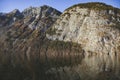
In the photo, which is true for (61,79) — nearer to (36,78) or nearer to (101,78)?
(36,78)

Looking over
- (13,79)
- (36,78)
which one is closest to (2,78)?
(13,79)

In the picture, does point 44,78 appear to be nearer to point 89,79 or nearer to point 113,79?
point 89,79

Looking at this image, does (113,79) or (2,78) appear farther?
(113,79)

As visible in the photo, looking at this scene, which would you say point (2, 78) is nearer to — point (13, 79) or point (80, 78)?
point (13, 79)

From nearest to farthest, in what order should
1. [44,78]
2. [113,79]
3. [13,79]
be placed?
[13,79] < [44,78] < [113,79]

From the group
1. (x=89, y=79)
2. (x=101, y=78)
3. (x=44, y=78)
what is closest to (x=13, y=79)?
(x=44, y=78)

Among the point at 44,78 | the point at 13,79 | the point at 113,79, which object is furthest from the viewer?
the point at 113,79

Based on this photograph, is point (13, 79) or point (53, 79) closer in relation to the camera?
point (13, 79)

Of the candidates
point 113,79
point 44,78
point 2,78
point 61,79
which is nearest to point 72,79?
point 61,79
